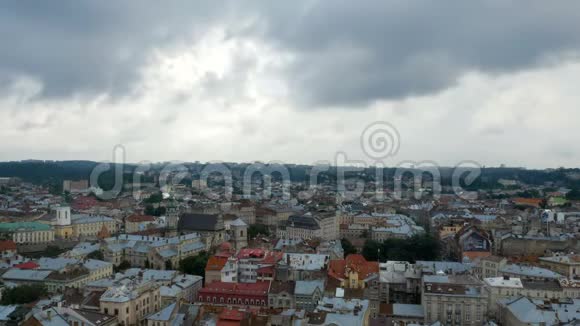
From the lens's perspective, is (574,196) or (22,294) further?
(574,196)

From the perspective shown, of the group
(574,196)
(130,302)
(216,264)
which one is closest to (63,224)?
(216,264)

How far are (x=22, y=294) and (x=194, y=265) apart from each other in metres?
16.0

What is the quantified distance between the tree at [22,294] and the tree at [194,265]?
1392 cm

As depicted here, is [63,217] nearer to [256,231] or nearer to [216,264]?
[256,231]

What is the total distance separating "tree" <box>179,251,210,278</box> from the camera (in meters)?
51.2

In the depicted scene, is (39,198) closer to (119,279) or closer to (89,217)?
(89,217)

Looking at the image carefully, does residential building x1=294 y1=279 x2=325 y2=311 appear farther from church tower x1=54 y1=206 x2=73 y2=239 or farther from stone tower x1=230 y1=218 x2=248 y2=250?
church tower x1=54 y1=206 x2=73 y2=239

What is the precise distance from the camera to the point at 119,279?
41.9 metres

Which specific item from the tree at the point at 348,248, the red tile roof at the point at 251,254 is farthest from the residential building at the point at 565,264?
the red tile roof at the point at 251,254

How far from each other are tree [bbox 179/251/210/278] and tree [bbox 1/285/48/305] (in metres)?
13.9

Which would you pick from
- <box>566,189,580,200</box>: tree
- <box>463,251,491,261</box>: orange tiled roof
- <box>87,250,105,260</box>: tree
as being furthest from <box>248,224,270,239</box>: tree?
<box>566,189,580,200</box>: tree

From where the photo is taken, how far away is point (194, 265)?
52.1 m

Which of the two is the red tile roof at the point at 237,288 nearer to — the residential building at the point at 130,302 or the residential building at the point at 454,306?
the residential building at the point at 130,302

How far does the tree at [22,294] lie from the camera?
39.2 m
